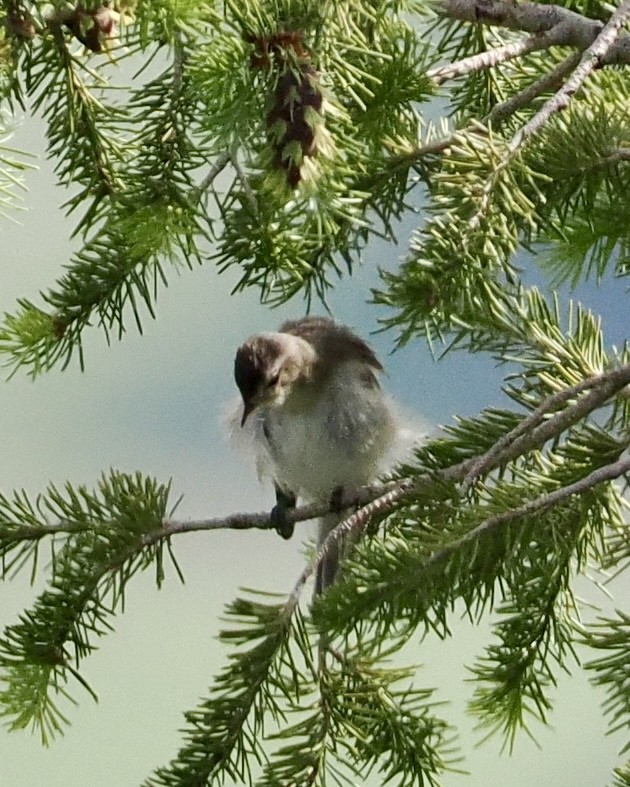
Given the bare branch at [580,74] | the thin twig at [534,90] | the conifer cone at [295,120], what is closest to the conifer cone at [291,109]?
the conifer cone at [295,120]

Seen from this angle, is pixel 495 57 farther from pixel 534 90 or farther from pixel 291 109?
pixel 291 109

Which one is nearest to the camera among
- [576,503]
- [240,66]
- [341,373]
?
[240,66]

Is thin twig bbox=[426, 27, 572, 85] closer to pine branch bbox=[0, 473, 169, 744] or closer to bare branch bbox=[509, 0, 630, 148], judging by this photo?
bare branch bbox=[509, 0, 630, 148]

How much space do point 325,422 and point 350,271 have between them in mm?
398

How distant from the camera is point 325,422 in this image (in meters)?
1.00

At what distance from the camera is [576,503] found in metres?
0.53

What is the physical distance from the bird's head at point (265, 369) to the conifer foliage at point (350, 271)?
25 centimetres

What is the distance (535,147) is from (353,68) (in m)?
0.11

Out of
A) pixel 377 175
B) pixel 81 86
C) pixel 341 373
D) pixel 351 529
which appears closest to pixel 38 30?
pixel 81 86

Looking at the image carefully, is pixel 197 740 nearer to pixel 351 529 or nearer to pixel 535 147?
pixel 351 529

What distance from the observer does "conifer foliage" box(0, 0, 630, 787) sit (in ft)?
1.39

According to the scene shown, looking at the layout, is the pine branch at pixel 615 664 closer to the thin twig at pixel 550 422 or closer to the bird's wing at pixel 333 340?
the thin twig at pixel 550 422

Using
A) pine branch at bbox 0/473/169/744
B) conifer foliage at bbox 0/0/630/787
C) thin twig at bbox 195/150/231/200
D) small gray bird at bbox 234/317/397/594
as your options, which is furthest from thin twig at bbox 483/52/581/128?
small gray bird at bbox 234/317/397/594

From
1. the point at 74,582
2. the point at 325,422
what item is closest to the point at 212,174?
the point at 74,582
